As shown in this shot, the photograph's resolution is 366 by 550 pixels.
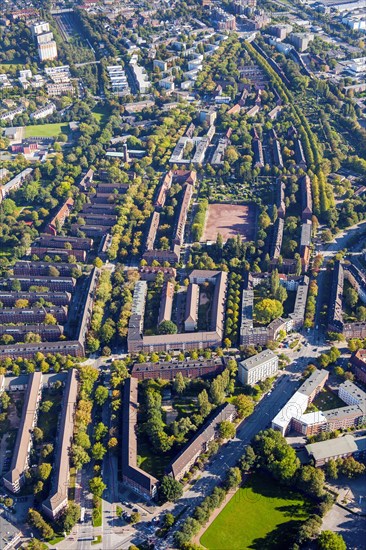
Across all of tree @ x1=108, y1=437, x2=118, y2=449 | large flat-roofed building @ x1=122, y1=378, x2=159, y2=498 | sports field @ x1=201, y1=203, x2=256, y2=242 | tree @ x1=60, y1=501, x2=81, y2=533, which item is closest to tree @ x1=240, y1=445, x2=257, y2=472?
large flat-roofed building @ x1=122, y1=378, x2=159, y2=498

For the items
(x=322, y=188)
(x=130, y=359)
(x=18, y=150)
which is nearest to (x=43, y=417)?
(x=130, y=359)

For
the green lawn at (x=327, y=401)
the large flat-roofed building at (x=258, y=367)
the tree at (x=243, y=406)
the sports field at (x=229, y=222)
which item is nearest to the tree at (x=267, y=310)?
the large flat-roofed building at (x=258, y=367)

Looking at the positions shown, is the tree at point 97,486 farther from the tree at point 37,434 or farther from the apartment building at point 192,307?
the apartment building at point 192,307

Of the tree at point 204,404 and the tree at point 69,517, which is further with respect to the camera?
the tree at point 204,404

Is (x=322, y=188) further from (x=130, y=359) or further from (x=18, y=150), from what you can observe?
(x=18, y=150)

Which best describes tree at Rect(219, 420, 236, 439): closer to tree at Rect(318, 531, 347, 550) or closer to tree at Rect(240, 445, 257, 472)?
tree at Rect(240, 445, 257, 472)
